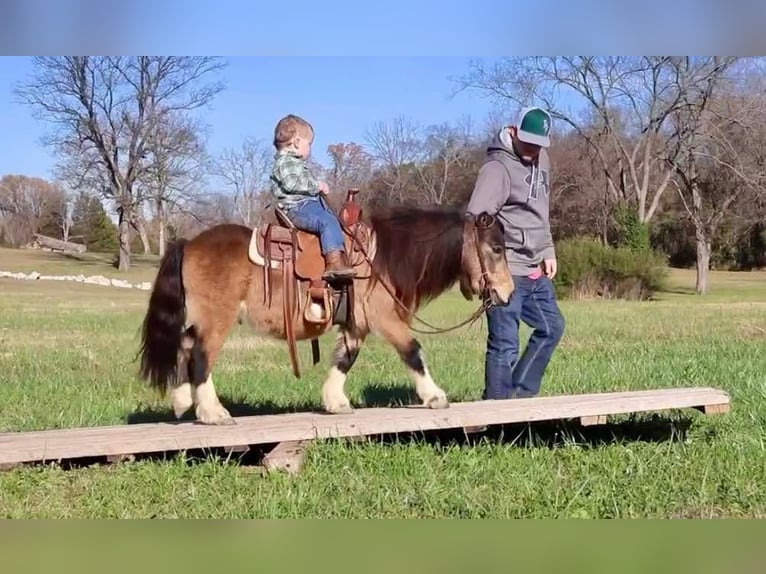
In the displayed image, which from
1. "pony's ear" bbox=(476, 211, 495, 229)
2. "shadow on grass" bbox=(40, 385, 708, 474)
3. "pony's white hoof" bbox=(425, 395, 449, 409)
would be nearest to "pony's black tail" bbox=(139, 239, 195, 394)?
"shadow on grass" bbox=(40, 385, 708, 474)

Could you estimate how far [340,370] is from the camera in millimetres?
4980

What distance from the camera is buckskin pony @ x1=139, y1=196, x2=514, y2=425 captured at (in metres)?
4.73

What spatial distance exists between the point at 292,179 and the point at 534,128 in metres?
1.68

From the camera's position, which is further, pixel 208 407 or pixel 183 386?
pixel 183 386

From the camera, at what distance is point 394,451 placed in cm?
448

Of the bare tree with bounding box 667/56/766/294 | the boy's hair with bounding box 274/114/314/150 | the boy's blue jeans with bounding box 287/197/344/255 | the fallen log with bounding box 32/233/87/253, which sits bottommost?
the fallen log with bounding box 32/233/87/253

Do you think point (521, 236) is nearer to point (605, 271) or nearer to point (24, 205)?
point (24, 205)

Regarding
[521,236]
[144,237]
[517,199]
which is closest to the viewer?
[517,199]

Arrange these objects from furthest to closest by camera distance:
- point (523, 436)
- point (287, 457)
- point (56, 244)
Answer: point (56, 244), point (523, 436), point (287, 457)

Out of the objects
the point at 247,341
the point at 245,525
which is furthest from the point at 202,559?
the point at 247,341

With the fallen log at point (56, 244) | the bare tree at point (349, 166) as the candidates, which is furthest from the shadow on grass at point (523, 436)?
the fallen log at point (56, 244)

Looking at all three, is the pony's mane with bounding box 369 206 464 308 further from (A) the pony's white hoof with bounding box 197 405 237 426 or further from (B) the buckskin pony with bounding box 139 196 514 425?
(A) the pony's white hoof with bounding box 197 405 237 426

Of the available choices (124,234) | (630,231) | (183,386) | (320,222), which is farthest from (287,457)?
(630,231)

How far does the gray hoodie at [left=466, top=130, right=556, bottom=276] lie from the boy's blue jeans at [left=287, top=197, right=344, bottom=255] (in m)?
0.98
